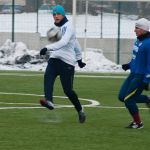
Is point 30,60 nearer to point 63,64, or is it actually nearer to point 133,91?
point 63,64

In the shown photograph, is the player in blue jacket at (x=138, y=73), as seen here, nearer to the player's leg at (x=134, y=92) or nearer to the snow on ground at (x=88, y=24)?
the player's leg at (x=134, y=92)

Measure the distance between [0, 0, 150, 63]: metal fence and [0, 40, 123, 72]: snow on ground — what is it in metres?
0.97

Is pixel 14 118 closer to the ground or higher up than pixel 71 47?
closer to the ground

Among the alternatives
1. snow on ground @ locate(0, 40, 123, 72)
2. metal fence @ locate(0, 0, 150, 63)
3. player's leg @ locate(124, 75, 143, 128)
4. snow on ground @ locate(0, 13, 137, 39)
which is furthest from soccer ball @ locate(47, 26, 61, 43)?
snow on ground @ locate(0, 13, 137, 39)

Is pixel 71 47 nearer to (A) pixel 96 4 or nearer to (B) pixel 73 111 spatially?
(B) pixel 73 111

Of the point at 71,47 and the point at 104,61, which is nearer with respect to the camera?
the point at 71,47

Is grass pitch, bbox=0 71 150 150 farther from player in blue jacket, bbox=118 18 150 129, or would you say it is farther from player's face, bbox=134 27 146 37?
player's face, bbox=134 27 146 37

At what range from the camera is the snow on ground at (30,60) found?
107 ft

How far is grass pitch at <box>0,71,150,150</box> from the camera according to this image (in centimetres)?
1211

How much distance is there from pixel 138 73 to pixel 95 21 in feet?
77.8

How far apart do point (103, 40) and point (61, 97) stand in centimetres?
1702

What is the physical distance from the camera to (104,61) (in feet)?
113

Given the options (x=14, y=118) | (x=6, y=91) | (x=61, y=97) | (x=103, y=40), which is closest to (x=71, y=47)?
(x=14, y=118)

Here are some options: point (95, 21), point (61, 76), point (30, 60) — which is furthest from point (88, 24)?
point (61, 76)
